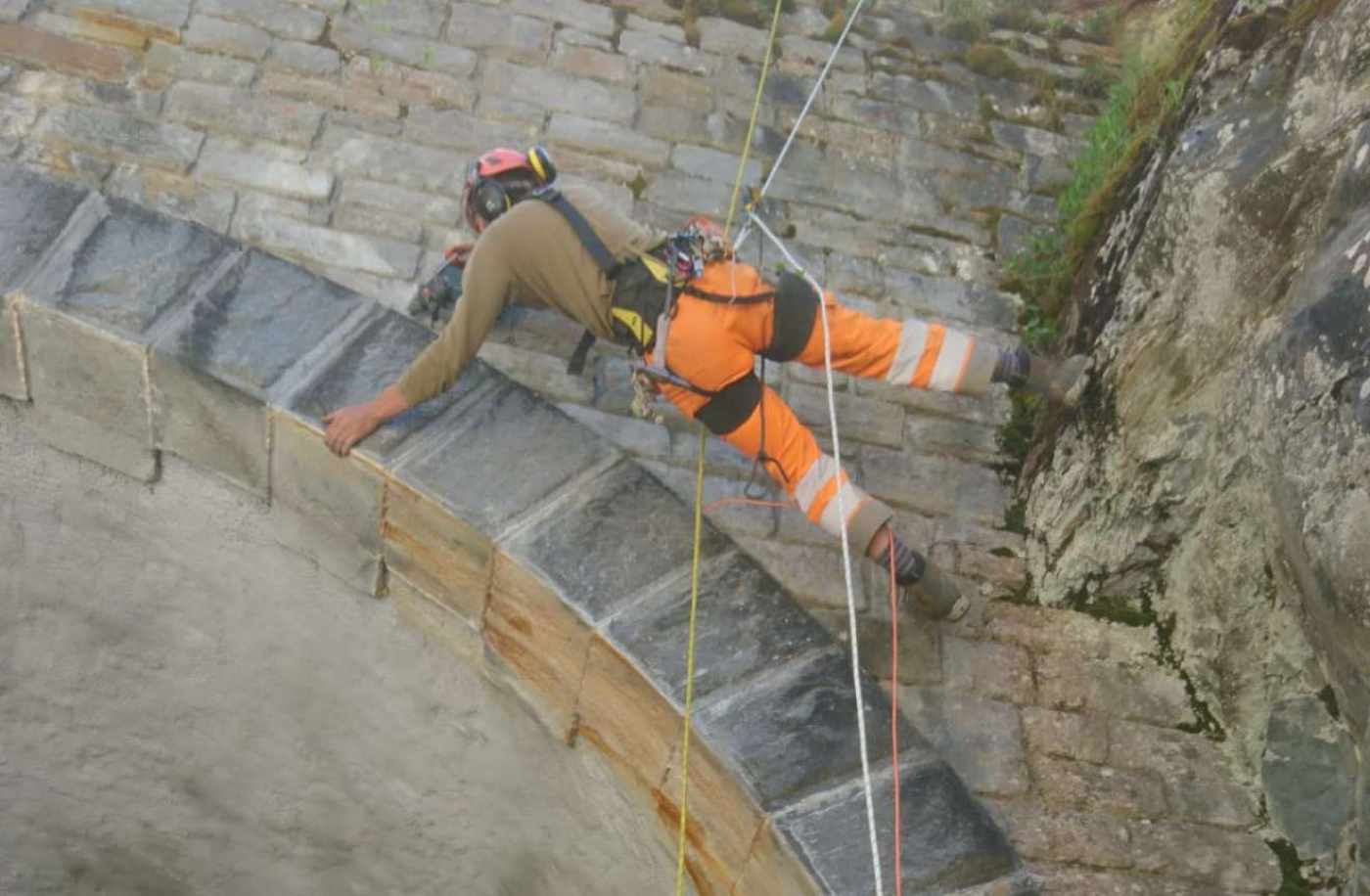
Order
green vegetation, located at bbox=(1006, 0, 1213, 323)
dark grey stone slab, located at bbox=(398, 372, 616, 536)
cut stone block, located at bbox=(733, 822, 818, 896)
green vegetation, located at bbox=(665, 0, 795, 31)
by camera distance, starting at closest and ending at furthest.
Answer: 1. cut stone block, located at bbox=(733, 822, 818, 896)
2. dark grey stone slab, located at bbox=(398, 372, 616, 536)
3. green vegetation, located at bbox=(1006, 0, 1213, 323)
4. green vegetation, located at bbox=(665, 0, 795, 31)

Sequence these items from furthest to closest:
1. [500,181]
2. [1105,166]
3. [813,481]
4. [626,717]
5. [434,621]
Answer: [1105,166] → [434,621] → [500,181] → [813,481] → [626,717]

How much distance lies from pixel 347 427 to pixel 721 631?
124cm

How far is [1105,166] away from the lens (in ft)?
17.4

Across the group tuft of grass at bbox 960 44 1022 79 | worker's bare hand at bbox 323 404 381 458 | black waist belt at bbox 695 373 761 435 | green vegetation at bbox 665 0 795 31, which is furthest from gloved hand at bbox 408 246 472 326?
tuft of grass at bbox 960 44 1022 79

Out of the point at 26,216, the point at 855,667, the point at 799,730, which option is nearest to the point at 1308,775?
the point at 855,667

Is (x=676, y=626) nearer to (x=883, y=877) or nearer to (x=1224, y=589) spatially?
(x=883, y=877)

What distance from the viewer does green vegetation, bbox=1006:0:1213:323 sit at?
4.94 m

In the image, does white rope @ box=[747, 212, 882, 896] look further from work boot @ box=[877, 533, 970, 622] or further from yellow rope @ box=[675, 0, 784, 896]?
yellow rope @ box=[675, 0, 784, 896]

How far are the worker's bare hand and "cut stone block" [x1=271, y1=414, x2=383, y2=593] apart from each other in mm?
55

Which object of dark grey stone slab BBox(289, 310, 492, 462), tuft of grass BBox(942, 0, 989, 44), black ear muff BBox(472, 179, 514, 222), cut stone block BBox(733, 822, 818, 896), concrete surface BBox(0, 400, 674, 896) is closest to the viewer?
cut stone block BBox(733, 822, 818, 896)

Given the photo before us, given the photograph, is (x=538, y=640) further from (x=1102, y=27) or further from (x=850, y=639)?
(x=1102, y=27)

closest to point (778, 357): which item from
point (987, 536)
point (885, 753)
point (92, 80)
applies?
point (987, 536)

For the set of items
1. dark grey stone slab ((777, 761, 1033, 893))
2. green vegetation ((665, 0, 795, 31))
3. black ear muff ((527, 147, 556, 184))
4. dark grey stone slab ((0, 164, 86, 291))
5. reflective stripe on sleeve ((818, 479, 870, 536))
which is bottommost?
dark grey stone slab ((777, 761, 1033, 893))

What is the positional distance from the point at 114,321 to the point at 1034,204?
3.41 m
